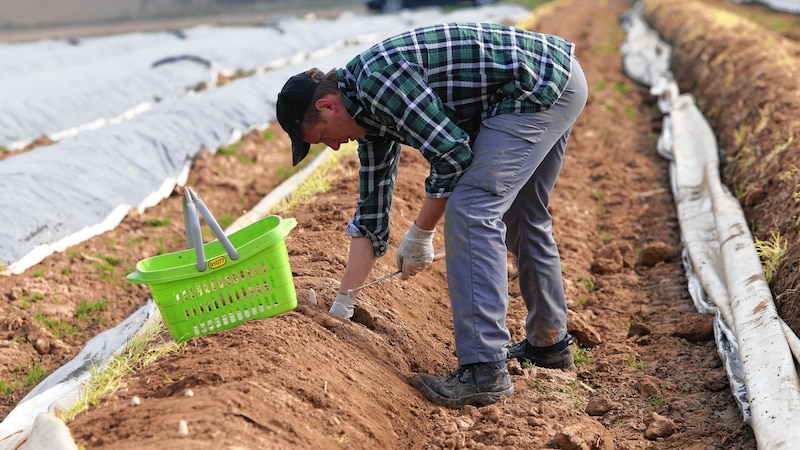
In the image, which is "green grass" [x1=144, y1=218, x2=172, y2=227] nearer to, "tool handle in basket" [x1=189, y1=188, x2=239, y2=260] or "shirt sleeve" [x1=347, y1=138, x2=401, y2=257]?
"shirt sleeve" [x1=347, y1=138, x2=401, y2=257]

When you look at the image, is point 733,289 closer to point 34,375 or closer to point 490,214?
point 490,214

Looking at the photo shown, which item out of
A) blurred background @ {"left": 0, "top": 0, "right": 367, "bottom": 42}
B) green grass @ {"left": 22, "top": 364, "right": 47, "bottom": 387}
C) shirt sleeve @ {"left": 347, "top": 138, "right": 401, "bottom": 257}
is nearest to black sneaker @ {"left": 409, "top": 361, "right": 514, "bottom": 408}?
shirt sleeve @ {"left": 347, "top": 138, "right": 401, "bottom": 257}

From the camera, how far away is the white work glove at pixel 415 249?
3395 millimetres

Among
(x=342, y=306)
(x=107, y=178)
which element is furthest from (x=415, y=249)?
(x=107, y=178)

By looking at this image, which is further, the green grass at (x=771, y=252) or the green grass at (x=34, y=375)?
the green grass at (x=34, y=375)

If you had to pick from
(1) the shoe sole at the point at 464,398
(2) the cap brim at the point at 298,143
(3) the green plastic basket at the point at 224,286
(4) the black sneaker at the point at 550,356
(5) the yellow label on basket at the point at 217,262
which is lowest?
(4) the black sneaker at the point at 550,356

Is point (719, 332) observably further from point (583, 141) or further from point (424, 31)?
point (583, 141)

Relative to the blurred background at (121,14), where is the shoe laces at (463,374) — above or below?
above

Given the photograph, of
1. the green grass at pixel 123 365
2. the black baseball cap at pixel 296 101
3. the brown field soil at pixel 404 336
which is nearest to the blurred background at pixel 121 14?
the brown field soil at pixel 404 336

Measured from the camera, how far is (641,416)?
3.49 m

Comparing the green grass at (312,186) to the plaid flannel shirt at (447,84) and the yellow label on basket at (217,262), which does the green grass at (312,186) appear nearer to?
the yellow label on basket at (217,262)

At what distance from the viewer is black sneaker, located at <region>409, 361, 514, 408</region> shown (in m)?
3.37

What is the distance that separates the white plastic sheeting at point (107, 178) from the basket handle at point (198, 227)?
778 mm

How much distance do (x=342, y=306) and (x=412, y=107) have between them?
1.06 metres
